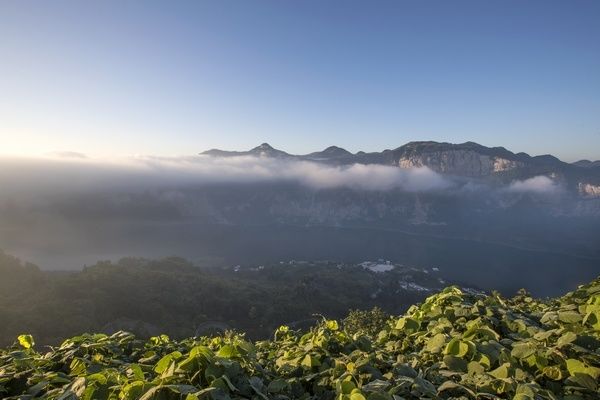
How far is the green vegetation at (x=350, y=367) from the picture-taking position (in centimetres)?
283

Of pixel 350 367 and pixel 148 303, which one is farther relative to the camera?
pixel 148 303

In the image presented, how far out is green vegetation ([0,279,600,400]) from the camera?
2830mm

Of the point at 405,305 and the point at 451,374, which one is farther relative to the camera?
the point at 405,305

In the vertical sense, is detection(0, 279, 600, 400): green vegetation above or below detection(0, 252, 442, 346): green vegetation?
above

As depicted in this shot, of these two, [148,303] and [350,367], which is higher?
[350,367]

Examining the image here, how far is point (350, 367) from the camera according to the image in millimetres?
3467

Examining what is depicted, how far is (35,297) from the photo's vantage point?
329ft

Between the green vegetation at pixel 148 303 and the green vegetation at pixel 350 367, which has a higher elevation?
the green vegetation at pixel 350 367

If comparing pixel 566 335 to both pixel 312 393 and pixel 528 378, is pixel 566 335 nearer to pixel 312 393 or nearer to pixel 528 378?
pixel 528 378

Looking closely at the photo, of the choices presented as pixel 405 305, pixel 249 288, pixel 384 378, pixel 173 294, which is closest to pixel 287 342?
pixel 384 378

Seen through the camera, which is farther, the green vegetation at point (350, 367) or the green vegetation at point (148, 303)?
the green vegetation at point (148, 303)

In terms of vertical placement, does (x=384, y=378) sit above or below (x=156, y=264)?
above

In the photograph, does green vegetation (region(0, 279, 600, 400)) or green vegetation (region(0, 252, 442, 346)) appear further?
green vegetation (region(0, 252, 442, 346))

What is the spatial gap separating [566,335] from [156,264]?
6940 inches
